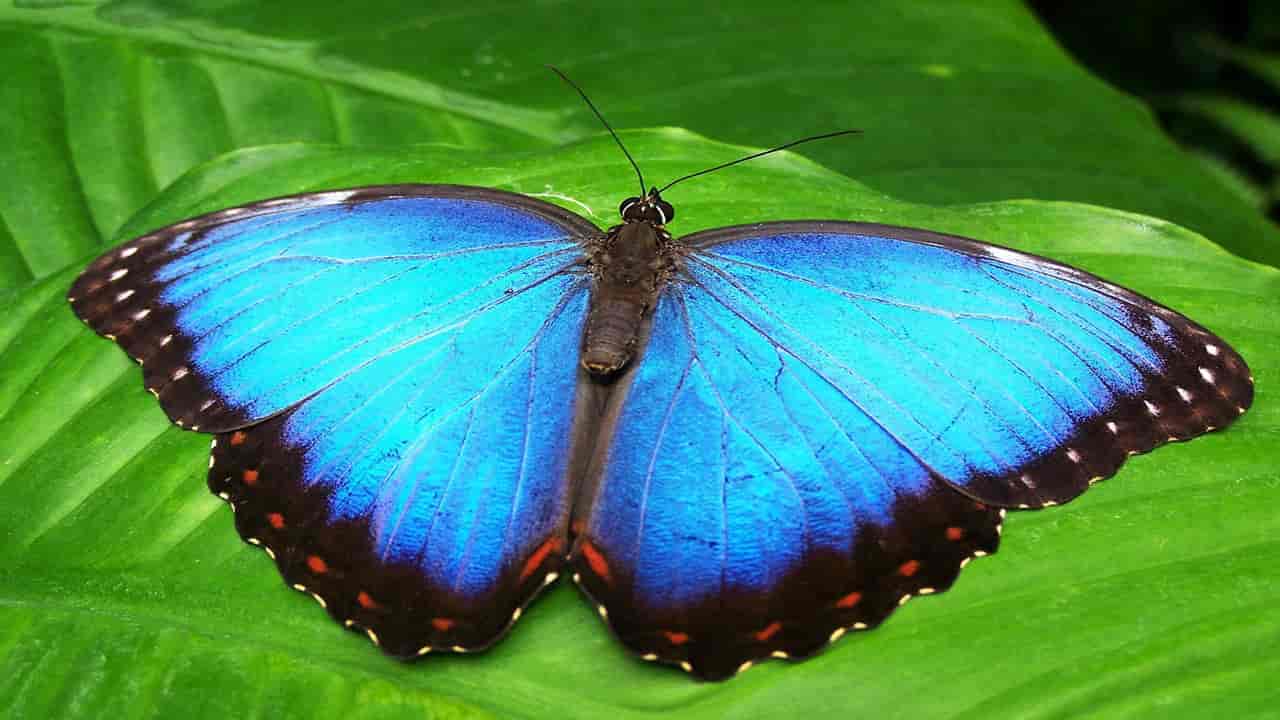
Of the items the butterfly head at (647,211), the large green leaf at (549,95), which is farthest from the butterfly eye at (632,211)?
the large green leaf at (549,95)

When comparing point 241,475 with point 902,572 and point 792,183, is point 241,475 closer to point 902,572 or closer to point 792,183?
point 902,572

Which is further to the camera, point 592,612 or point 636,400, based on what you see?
point 636,400

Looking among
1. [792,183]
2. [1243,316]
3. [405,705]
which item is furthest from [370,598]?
[1243,316]

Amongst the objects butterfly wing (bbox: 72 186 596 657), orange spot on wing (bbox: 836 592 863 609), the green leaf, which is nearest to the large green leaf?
the green leaf

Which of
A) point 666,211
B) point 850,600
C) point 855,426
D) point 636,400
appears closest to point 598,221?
point 666,211

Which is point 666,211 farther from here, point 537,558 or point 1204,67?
point 1204,67

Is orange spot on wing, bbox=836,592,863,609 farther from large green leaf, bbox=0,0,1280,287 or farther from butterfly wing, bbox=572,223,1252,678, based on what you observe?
large green leaf, bbox=0,0,1280,287
